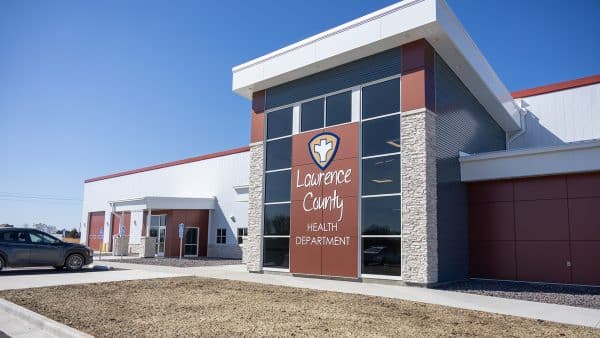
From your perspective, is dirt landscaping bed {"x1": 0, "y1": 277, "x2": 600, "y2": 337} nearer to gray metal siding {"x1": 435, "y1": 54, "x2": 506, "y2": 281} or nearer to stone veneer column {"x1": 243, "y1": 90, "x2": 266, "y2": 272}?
gray metal siding {"x1": 435, "y1": 54, "x2": 506, "y2": 281}

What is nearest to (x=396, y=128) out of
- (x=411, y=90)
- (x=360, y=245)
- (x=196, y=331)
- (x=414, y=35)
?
(x=411, y=90)

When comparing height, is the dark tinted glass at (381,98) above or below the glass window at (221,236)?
above

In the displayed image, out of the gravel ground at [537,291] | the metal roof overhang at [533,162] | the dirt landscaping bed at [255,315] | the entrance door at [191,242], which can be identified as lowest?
the gravel ground at [537,291]

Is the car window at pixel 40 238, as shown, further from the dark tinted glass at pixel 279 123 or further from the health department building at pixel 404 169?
the dark tinted glass at pixel 279 123

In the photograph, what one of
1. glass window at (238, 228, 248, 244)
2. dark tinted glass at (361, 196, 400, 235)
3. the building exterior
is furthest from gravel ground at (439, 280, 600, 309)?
the building exterior

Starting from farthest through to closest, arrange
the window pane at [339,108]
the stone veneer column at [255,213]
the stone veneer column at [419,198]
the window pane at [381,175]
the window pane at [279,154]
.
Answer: the stone veneer column at [255,213] → the window pane at [279,154] → the window pane at [339,108] → the window pane at [381,175] → the stone veneer column at [419,198]

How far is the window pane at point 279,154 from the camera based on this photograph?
18.3m

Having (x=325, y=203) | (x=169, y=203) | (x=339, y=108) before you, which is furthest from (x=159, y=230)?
(x=339, y=108)

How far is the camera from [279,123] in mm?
18875

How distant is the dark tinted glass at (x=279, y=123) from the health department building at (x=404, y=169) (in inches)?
2.1

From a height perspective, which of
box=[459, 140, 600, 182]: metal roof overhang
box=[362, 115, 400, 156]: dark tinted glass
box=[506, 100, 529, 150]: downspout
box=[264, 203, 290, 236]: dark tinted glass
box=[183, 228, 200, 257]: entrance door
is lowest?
box=[183, 228, 200, 257]: entrance door

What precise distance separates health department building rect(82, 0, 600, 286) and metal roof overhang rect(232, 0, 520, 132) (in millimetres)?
47

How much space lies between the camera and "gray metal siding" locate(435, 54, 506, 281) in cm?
1523

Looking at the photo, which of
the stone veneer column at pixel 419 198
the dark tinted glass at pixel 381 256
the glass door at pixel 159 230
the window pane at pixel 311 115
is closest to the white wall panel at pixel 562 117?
the stone veneer column at pixel 419 198
